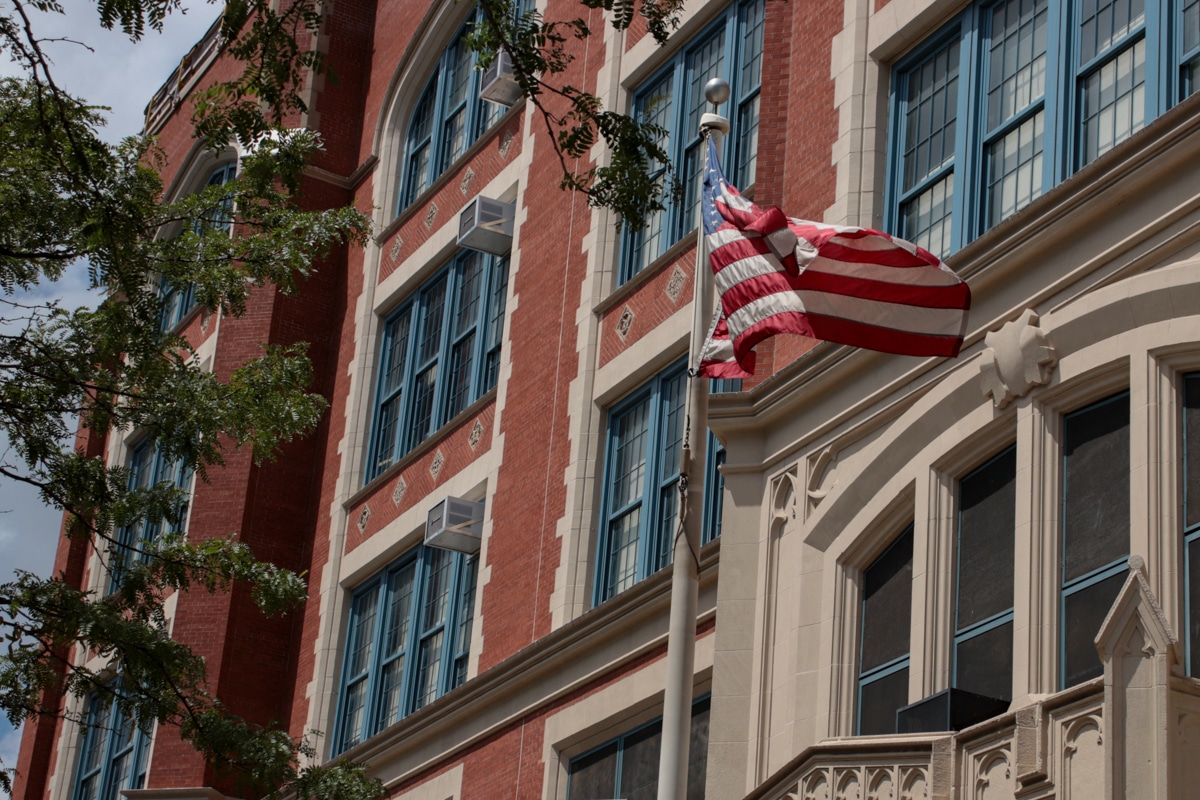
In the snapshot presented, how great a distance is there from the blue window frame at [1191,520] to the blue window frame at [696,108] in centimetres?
921

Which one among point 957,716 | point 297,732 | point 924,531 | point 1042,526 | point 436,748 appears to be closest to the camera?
point 957,716

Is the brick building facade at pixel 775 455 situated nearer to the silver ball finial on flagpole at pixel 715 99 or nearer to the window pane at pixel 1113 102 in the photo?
the window pane at pixel 1113 102

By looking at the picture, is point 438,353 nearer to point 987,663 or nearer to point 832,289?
point 832,289

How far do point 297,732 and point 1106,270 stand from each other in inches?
705

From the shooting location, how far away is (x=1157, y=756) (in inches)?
390

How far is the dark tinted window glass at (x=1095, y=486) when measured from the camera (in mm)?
13023

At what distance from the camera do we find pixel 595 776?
2055cm

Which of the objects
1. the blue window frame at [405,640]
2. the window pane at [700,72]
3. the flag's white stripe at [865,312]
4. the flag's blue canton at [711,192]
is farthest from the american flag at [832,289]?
the blue window frame at [405,640]

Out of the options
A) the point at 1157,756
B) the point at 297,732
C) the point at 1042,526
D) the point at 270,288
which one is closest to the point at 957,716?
the point at 1042,526

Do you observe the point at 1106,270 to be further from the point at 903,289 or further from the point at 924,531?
the point at 924,531

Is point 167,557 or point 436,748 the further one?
point 436,748

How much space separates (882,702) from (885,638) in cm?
54

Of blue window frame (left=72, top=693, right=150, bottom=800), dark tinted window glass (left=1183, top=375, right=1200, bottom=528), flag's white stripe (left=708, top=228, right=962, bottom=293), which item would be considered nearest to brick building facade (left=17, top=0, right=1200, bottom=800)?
dark tinted window glass (left=1183, top=375, right=1200, bottom=528)

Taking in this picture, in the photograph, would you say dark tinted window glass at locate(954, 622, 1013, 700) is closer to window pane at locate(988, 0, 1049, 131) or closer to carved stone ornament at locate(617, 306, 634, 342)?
window pane at locate(988, 0, 1049, 131)
